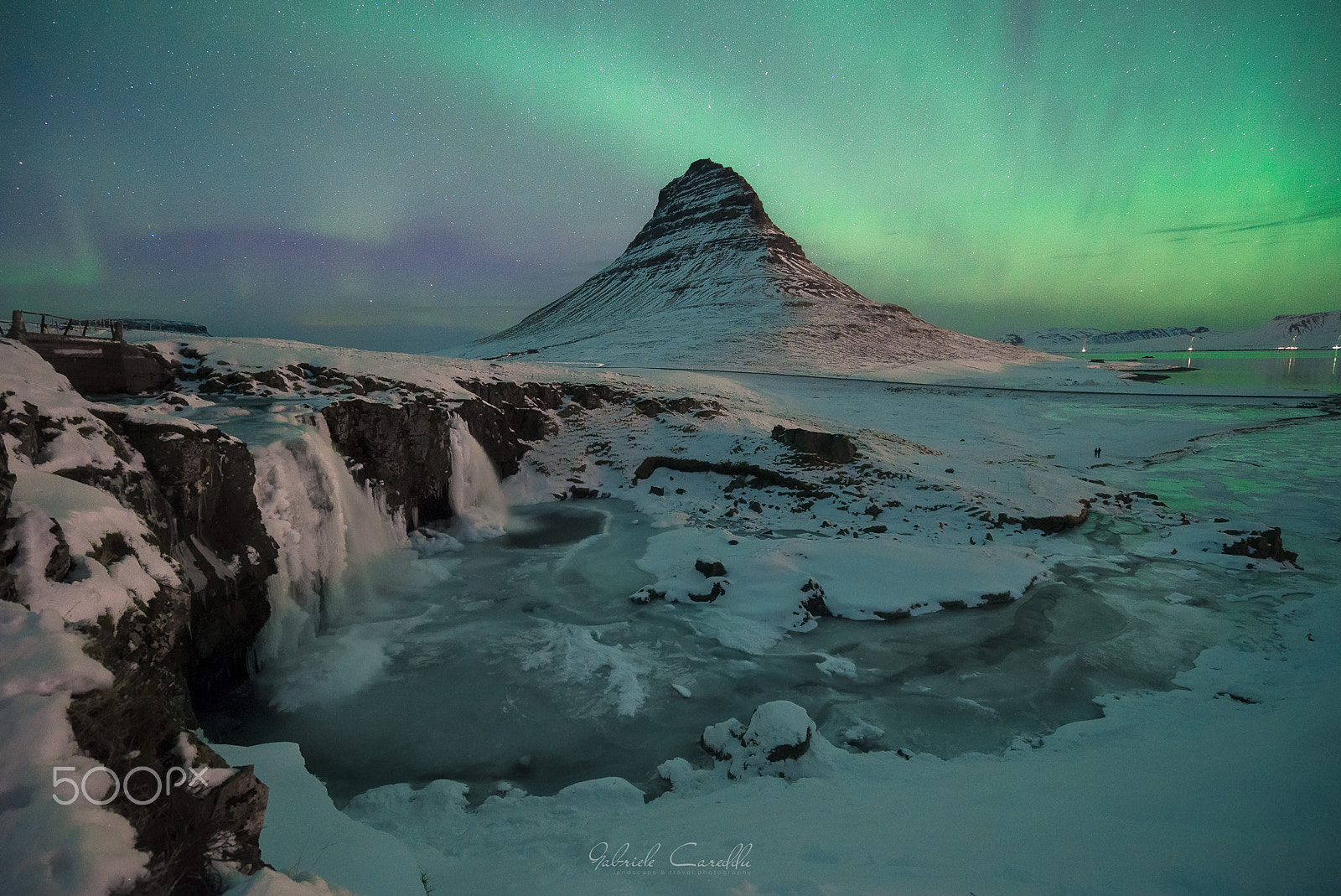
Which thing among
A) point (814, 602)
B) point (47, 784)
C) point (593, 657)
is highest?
point (47, 784)

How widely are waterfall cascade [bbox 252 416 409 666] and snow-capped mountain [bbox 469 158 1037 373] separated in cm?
5808

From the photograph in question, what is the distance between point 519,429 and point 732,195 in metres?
179

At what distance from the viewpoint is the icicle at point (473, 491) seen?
19625mm

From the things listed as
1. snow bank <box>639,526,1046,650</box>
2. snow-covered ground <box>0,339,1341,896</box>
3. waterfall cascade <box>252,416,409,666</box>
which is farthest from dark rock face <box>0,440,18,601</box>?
snow bank <box>639,526,1046,650</box>

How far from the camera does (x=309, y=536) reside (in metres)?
12.7

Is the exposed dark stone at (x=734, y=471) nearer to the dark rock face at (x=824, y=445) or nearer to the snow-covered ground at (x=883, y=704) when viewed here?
the snow-covered ground at (x=883, y=704)

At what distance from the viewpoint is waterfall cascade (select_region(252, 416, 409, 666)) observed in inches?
446

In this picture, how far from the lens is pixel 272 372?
1869 cm

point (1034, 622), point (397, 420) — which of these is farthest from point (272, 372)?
point (1034, 622)

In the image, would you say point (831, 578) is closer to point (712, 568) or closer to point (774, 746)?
point (712, 568)

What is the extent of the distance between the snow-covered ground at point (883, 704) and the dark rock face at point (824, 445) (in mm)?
631

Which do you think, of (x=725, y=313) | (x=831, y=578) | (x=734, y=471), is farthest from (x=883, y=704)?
(x=725, y=313)

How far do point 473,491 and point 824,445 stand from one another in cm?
1435

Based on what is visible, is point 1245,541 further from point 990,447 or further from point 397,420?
point 397,420
